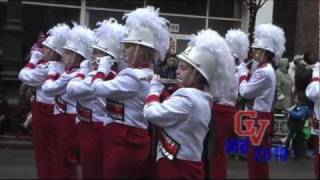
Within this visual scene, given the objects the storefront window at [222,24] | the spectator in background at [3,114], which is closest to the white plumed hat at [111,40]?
the spectator in background at [3,114]

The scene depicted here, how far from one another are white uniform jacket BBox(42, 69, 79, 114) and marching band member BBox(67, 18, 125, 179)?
0.46m

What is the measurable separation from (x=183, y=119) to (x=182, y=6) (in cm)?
1297

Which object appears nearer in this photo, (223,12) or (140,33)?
(140,33)

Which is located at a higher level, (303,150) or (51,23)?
(51,23)

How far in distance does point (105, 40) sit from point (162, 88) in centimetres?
158

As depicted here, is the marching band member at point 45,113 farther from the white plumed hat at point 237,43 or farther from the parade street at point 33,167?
the white plumed hat at point 237,43

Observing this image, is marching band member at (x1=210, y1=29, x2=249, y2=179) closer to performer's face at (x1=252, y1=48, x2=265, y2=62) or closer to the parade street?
performer's face at (x1=252, y1=48, x2=265, y2=62)

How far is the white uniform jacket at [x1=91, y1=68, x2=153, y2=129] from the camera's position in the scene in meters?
5.92

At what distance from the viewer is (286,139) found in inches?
462

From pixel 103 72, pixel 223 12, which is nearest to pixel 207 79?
pixel 103 72

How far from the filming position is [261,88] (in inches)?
321

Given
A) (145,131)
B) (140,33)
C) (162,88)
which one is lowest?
(145,131)

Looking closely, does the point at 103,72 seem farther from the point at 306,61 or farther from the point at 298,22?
the point at 298,22

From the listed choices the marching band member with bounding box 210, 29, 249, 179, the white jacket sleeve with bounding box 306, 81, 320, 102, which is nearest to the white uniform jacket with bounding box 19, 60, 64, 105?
the marching band member with bounding box 210, 29, 249, 179
